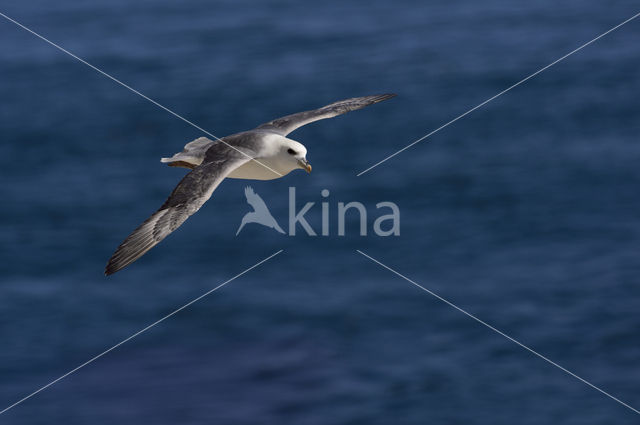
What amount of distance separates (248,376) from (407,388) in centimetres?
573

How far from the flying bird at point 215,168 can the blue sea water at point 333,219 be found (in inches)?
762

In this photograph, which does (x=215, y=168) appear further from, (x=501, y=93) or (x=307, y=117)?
(x=501, y=93)

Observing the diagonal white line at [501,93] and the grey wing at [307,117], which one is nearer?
the grey wing at [307,117]

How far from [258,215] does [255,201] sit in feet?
5.81

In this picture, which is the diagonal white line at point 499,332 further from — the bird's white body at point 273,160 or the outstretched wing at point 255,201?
the bird's white body at point 273,160

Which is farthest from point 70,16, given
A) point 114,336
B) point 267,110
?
point 114,336

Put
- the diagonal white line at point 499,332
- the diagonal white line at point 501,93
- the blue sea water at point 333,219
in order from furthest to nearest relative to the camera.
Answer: the diagonal white line at point 501,93 < the blue sea water at point 333,219 < the diagonal white line at point 499,332

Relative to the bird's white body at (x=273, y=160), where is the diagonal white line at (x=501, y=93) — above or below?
above

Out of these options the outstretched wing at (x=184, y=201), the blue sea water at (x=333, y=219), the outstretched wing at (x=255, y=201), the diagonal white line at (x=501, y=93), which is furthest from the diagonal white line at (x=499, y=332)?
the outstretched wing at (x=184, y=201)

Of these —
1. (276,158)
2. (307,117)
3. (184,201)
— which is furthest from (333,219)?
(184,201)

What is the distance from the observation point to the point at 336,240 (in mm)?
49844

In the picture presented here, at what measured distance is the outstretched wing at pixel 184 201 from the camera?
20000mm

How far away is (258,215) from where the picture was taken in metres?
49.3

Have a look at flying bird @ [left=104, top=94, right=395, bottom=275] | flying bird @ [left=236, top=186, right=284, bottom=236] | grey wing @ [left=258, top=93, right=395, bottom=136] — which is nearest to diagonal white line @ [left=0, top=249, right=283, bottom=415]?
flying bird @ [left=236, top=186, right=284, bottom=236]
